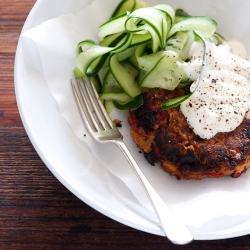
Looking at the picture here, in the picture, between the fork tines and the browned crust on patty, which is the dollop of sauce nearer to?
the browned crust on patty

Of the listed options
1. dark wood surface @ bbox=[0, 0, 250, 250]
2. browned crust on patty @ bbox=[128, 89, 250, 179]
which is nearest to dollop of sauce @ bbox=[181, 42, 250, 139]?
browned crust on patty @ bbox=[128, 89, 250, 179]

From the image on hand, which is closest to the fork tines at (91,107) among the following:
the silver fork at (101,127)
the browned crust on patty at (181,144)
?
the silver fork at (101,127)

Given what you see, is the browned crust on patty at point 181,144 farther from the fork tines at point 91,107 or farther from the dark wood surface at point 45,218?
the dark wood surface at point 45,218

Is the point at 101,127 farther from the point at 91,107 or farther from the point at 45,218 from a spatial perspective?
the point at 45,218

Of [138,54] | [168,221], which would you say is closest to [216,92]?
[138,54]

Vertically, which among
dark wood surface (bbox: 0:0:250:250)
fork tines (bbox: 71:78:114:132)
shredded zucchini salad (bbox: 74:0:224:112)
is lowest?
dark wood surface (bbox: 0:0:250:250)

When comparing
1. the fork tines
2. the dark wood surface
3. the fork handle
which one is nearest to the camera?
the fork handle
